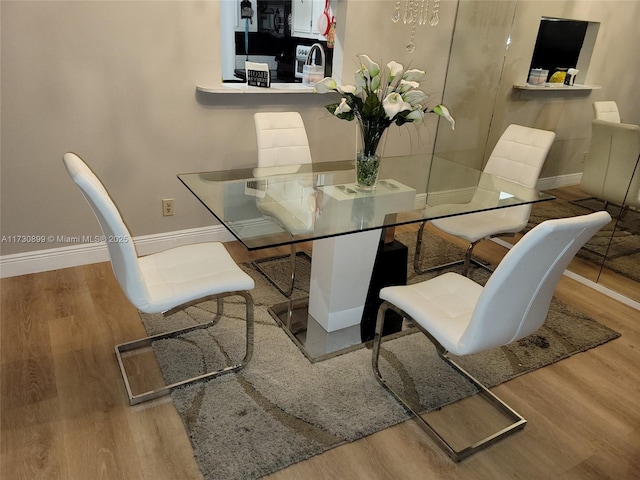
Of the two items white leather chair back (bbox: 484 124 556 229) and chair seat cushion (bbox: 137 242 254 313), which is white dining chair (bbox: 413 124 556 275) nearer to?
white leather chair back (bbox: 484 124 556 229)

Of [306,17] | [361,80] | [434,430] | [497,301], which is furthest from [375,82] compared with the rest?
[306,17]

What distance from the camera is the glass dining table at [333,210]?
1.95m

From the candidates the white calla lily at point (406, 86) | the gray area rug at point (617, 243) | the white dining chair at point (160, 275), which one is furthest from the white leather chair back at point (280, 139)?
the gray area rug at point (617, 243)

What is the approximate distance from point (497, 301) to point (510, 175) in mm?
1650

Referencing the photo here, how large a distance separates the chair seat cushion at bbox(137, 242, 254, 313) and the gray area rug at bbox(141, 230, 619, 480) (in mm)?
433

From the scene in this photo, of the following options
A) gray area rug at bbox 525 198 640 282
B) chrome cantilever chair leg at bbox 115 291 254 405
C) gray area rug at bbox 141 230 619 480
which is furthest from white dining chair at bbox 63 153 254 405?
gray area rug at bbox 525 198 640 282

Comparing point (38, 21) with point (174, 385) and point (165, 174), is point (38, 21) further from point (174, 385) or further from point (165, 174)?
point (174, 385)

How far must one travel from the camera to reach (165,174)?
2.99 meters

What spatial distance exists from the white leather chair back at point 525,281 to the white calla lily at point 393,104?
0.87 m

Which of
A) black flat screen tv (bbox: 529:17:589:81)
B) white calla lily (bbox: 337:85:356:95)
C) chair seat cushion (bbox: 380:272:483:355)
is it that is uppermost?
black flat screen tv (bbox: 529:17:589:81)

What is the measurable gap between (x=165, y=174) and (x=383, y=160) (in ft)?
4.51

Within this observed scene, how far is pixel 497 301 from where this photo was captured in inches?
59.2

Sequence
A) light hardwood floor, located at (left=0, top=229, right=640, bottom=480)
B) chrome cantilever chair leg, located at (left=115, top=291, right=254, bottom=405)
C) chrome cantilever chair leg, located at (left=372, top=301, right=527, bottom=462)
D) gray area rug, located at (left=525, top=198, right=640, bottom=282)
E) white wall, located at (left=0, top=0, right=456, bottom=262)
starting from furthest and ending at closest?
gray area rug, located at (left=525, top=198, right=640, bottom=282), white wall, located at (left=0, top=0, right=456, bottom=262), chrome cantilever chair leg, located at (left=115, top=291, right=254, bottom=405), chrome cantilever chair leg, located at (left=372, top=301, right=527, bottom=462), light hardwood floor, located at (left=0, top=229, right=640, bottom=480)

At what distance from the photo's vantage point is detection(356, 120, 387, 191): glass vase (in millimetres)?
2164
